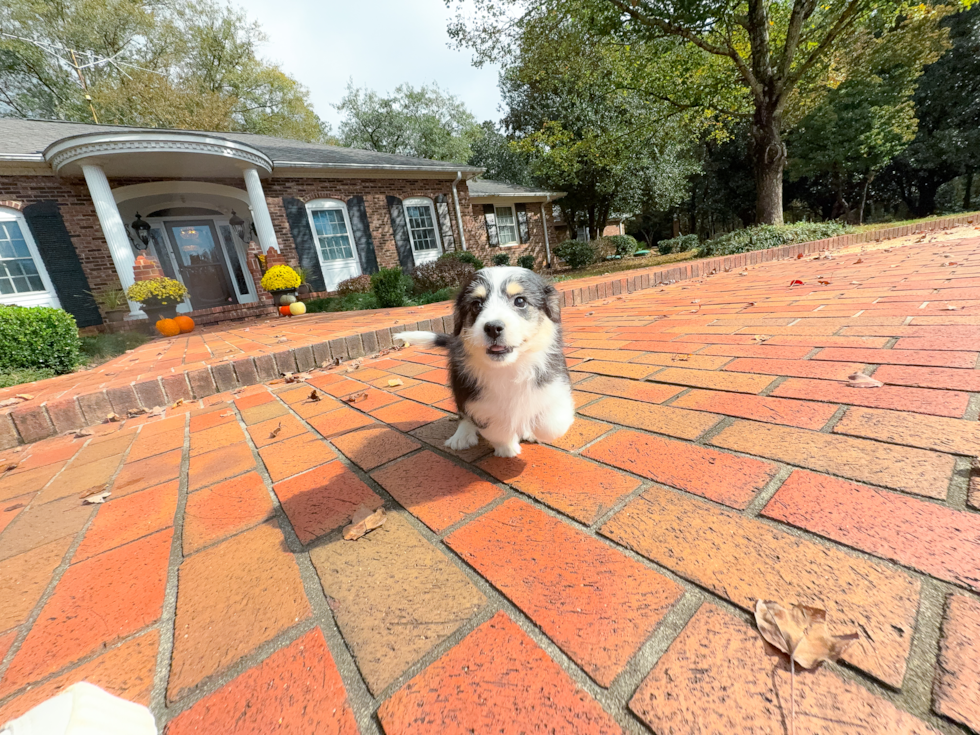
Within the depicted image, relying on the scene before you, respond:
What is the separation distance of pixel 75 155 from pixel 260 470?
11053 millimetres

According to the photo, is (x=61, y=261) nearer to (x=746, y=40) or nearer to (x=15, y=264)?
(x=15, y=264)

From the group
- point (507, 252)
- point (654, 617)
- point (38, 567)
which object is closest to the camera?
point (654, 617)

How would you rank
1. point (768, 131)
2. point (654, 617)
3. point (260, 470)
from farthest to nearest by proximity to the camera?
1. point (768, 131)
2. point (260, 470)
3. point (654, 617)

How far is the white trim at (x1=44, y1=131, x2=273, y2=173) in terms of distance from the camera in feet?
26.6

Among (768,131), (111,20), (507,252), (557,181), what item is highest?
(111,20)

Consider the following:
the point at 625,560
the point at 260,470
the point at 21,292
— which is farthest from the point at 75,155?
the point at 625,560

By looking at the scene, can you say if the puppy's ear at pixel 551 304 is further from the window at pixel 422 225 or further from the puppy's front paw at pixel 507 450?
the window at pixel 422 225

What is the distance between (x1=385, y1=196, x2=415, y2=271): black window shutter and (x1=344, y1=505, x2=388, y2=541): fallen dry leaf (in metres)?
13.7

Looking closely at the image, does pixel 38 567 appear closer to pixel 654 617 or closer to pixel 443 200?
pixel 654 617

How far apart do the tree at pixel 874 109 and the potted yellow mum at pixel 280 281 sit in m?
25.1

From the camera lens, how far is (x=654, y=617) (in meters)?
0.90

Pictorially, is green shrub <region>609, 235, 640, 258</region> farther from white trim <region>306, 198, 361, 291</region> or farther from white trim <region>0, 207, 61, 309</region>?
white trim <region>0, 207, 61, 309</region>

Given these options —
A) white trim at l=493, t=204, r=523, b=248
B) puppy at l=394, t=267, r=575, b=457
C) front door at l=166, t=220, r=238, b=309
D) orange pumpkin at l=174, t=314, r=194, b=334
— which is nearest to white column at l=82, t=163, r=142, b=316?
orange pumpkin at l=174, t=314, r=194, b=334

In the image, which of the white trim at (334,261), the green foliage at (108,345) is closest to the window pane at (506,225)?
the white trim at (334,261)
